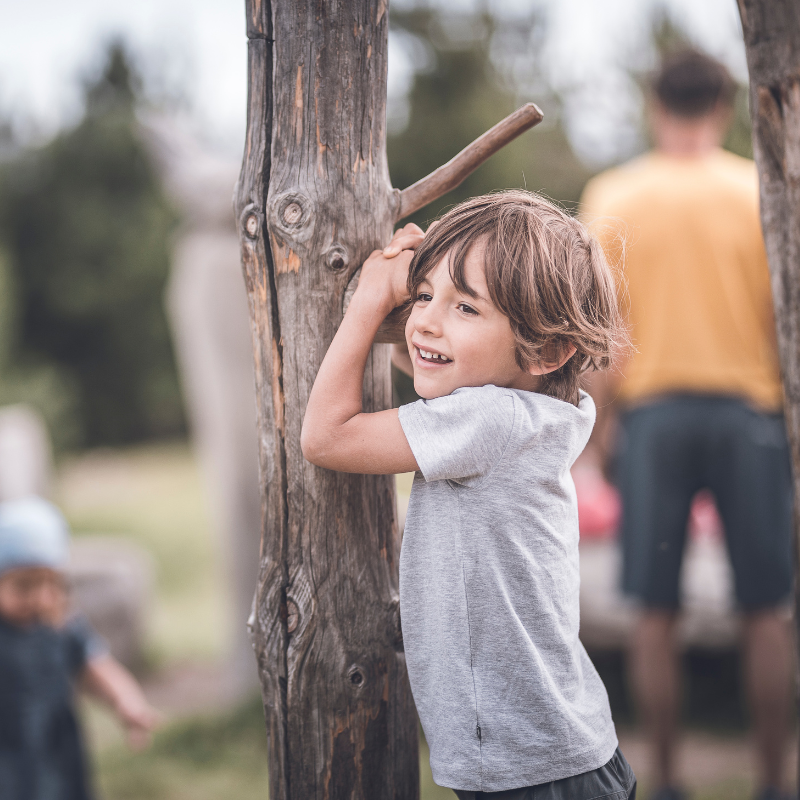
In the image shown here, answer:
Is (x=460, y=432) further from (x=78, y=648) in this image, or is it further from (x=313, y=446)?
(x=78, y=648)

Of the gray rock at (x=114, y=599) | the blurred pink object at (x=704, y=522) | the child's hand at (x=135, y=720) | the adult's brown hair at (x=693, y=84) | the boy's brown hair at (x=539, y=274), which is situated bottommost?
the gray rock at (x=114, y=599)

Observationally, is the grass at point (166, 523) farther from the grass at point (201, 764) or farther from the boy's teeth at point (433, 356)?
the boy's teeth at point (433, 356)

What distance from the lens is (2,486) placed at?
6086 millimetres

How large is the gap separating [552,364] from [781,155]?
0.71m

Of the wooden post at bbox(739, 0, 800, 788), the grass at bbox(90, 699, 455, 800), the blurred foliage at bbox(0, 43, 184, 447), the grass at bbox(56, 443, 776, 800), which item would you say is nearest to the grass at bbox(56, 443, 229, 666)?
the grass at bbox(56, 443, 776, 800)

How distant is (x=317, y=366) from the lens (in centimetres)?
158

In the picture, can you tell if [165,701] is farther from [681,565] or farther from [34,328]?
[34,328]

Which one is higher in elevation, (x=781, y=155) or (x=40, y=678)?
(x=781, y=155)

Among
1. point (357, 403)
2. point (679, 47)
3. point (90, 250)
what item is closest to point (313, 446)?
point (357, 403)

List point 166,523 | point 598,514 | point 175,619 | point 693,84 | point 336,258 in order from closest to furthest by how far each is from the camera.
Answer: point 336,258 < point 693,84 < point 598,514 < point 175,619 < point 166,523

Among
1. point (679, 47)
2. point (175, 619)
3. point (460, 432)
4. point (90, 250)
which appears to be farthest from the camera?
point (90, 250)

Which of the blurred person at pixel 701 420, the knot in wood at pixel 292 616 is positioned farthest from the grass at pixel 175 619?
the knot in wood at pixel 292 616

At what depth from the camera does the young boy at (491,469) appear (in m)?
1.38

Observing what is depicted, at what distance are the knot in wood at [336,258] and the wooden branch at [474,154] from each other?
17cm
